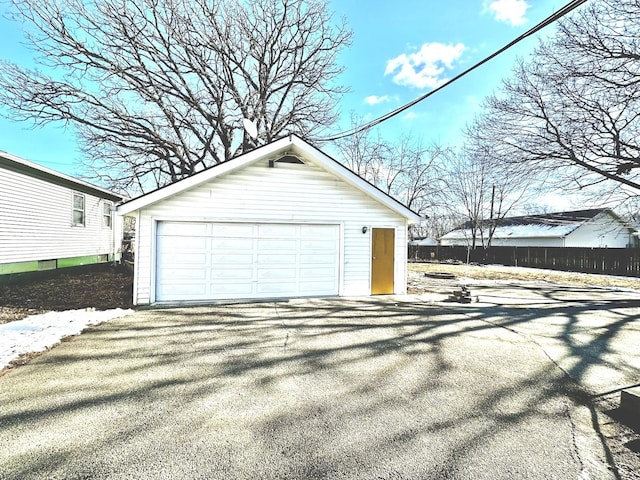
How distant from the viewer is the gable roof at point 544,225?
24.8 meters

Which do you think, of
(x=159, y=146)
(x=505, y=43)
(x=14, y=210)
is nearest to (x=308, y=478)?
(x=505, y=43)

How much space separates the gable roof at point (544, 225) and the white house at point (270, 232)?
21646 millimetres

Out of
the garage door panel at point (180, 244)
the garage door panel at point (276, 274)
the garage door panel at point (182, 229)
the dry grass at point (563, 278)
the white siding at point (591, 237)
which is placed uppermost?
the white siding at point (591, 237)

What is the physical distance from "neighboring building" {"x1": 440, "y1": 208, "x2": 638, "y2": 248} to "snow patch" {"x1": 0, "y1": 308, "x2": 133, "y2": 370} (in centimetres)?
2810

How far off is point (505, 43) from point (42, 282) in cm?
1424

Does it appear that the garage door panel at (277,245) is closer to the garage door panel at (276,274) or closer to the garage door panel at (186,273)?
the garage door panel at (276,274)

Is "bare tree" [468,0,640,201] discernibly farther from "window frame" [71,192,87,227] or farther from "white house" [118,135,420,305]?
"window frame" [71,192,87,227]

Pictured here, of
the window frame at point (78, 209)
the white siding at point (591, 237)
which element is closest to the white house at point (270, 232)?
the window frame at point (78, 209)

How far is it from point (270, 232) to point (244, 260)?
3.37ft

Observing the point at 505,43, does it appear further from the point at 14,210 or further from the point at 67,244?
the point at 67,244

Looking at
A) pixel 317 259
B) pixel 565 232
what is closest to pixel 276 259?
pixel 317 259

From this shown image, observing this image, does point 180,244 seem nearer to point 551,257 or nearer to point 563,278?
point 563,278

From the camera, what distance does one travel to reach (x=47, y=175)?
1058cm

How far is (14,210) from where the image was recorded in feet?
30.9
